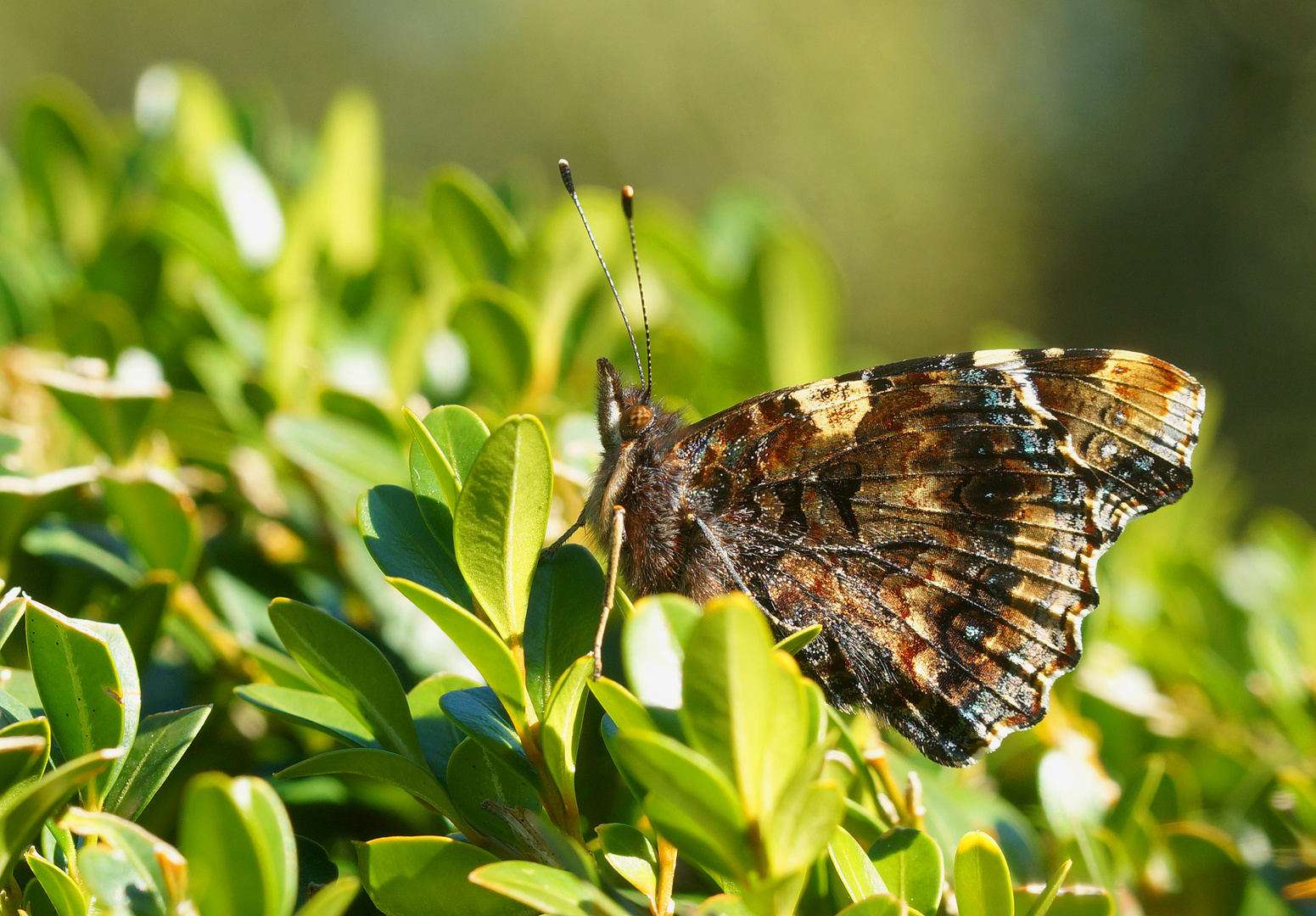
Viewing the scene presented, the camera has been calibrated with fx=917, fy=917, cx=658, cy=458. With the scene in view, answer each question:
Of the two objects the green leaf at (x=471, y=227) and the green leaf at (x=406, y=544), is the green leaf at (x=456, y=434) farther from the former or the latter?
the green leaf at (x=471, y=227)

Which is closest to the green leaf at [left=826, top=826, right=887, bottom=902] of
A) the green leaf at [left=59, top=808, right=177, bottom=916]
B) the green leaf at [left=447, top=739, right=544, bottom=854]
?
the green leaf at [left=447, top=739, right=544, bottom=854]

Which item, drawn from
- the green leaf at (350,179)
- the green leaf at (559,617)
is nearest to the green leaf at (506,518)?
the green leaf at (559,617)

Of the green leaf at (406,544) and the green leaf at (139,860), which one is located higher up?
the green leaf at (406,544)

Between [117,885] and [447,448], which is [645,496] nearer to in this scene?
[447,448]

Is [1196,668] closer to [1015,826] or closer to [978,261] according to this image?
[1015,826]

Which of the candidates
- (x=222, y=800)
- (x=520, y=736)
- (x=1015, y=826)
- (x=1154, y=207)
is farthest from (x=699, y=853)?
(x=1154, y=207)

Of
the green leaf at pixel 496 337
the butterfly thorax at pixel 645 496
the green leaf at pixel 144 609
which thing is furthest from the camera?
the green leaf at pixel 496 337

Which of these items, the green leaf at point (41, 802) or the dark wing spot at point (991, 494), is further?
the dark wing spot at point (991, 494)
